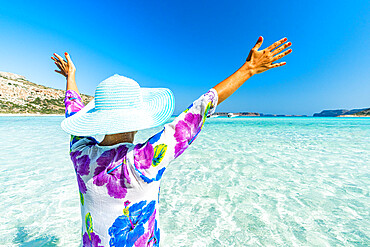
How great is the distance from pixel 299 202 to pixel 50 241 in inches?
140

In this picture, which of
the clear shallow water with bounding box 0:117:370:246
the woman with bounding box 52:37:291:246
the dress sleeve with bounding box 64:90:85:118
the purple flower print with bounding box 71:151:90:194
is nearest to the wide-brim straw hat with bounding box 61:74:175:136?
the woman with bounding box 52:37:291:246

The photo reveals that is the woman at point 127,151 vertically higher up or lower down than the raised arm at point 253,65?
lower down

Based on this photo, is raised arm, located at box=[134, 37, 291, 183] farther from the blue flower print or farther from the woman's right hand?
the blue flower print

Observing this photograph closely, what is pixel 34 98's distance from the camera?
4322cm

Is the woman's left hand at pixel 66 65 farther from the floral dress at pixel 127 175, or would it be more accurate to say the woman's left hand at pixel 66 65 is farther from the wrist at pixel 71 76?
the floral dress at pixel 127 175

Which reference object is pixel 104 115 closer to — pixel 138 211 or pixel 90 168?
pixel 90 168

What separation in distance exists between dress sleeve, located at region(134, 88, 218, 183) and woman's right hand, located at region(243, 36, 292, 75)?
0.30m

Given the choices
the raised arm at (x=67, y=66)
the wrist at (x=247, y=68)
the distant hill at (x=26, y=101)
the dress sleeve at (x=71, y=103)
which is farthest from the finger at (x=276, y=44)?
the distant hill at (x=26, y=101)

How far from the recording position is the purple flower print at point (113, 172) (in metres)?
0.77

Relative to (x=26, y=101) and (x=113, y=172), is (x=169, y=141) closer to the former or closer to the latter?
(x=113, y=172)

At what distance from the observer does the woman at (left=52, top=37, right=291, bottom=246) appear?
0.78 m

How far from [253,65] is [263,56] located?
6cm

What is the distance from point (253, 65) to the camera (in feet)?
3.21

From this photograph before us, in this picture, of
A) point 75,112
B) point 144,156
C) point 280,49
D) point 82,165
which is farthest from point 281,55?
point 75,112
